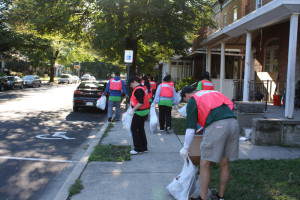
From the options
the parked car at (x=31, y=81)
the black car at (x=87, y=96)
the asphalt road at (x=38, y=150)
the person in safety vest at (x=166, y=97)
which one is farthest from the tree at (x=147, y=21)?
the parked car at (x=31, y=81)

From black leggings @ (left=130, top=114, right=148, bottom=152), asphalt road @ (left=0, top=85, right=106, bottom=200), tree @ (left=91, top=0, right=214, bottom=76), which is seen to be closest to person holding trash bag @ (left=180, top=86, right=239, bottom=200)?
asphalt road @ (left=0, top=85, right=106, bottom=200)

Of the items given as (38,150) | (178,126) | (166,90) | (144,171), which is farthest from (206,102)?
(178,126)

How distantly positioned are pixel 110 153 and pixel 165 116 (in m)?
3.42

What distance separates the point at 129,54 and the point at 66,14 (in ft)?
23.0

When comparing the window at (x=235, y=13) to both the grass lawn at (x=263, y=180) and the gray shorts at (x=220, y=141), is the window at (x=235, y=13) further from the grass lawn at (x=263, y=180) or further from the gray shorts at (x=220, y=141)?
the gray shorts at (x=220, y=141)

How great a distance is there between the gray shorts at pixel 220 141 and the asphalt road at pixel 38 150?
8.22 ft

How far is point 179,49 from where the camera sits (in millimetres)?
20547

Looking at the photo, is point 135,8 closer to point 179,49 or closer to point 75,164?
point 179,49

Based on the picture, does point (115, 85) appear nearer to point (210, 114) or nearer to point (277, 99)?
point (277, 99)

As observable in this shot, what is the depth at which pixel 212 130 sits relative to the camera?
14.0ft

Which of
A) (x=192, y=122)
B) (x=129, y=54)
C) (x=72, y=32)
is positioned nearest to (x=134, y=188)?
(x=192, y=122)

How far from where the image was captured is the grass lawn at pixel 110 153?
23.7 ft

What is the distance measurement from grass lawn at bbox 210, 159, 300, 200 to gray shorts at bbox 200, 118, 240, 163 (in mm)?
895

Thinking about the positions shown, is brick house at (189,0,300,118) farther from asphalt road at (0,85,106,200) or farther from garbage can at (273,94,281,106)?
asphalt road at (0,85,106,200)
